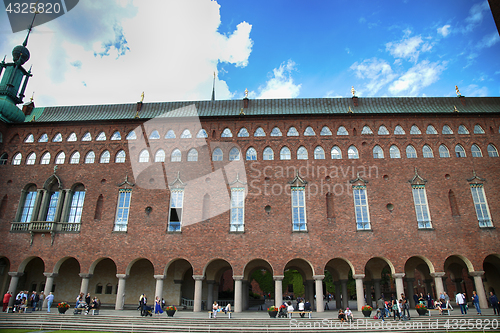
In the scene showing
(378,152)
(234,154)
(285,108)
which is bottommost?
(234,154)

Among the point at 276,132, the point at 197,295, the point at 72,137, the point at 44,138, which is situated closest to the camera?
the point at 197,295

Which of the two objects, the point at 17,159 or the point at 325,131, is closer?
the point at 325,131

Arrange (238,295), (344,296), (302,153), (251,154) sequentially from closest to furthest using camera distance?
(238,295) < (344,296) < (302,153) < (251,154)

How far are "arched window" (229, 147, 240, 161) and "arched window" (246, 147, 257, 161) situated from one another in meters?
0.81

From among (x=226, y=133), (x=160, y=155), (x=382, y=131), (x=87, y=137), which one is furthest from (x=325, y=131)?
(x=87, y=137)

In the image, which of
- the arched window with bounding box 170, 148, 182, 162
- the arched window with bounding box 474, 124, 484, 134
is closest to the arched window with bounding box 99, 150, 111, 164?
the arched window with bounding box 170, 148, 182, 162

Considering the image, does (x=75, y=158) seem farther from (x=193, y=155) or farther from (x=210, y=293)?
(x=210, y=293)

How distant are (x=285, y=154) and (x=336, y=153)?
4096mm

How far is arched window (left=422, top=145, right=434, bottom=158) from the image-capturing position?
26120 mm

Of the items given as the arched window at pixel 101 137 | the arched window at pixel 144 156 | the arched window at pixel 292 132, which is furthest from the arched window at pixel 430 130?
the arched window at pixel 101 137

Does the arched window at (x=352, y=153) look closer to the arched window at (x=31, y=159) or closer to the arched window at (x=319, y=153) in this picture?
the arched window at (x=319, y=153)

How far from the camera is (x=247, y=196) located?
993 inches

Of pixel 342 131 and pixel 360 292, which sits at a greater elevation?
pixel 342 131

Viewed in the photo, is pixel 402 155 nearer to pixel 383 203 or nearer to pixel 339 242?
pixel 383 203
